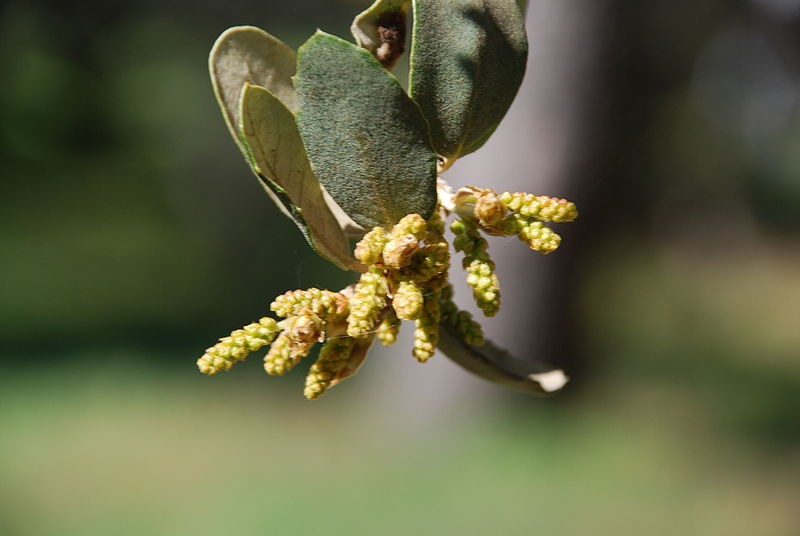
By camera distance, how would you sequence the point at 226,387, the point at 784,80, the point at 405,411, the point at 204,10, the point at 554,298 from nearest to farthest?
the point at 784,80, the point at 554,298, the point at 405,411, the point at 226,387, the point at 204,10

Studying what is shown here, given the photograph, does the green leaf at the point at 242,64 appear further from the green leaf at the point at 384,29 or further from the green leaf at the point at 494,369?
the green leaf at the point at 494,369

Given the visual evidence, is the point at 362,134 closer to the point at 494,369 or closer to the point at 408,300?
the point at 408,300

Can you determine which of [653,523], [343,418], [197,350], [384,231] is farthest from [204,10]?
[384,231]

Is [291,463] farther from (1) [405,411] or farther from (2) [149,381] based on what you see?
(2) [149,381]

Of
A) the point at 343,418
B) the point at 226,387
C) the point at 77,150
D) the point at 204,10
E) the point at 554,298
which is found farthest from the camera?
the point at 77,150

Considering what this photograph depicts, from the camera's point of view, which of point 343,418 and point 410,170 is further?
point 343,418

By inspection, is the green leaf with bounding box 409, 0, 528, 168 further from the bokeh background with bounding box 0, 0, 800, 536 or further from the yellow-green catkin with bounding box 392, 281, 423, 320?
the bokeh background with bounding box 0, 0, 800, 536

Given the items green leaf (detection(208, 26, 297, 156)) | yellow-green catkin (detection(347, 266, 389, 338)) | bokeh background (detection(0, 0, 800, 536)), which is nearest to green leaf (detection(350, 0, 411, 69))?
green leaf (detection(208, 26, 297, 156))
